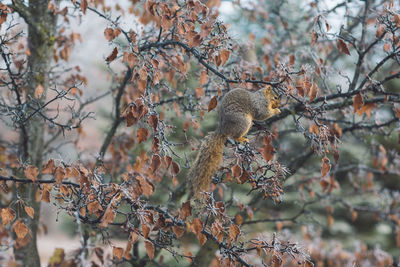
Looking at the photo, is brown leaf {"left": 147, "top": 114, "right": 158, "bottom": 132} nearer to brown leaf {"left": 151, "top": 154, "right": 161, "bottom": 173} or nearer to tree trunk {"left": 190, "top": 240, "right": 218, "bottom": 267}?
brown leaf {"left": 151, "top": 154, "right": 161, "bottom": 173}

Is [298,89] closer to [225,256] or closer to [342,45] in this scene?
[342,45]

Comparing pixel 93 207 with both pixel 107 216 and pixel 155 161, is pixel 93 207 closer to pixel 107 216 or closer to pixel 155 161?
pixel 107 216

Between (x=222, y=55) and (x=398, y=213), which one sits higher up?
(x=398, y=213)

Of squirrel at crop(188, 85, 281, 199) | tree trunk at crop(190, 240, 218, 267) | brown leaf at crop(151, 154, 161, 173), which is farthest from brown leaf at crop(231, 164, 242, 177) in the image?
tree trunk at crop(190, 240, 218, 267)

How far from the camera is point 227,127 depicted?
229 cm

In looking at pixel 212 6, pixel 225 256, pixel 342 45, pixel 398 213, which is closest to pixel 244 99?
pixel 342 45

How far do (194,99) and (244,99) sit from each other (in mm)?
1009

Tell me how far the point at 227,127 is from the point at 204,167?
0.92 feet

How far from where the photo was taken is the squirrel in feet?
7.21

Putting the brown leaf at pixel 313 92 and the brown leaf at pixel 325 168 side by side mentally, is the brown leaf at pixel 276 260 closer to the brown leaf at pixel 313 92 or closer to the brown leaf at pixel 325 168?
the brown leaf at pixel 325 168

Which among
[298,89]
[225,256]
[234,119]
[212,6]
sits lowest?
[225,256]

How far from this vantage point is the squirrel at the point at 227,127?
7.21 ft

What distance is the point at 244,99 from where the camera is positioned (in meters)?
2.37

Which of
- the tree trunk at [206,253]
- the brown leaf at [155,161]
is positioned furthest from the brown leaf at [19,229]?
the tree trunk at [206,253]
